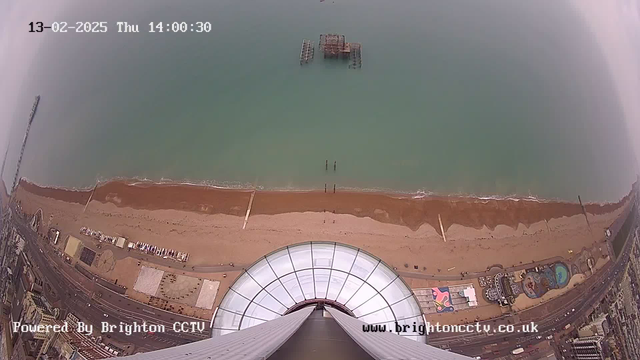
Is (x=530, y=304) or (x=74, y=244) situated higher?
(x=74, y=244)

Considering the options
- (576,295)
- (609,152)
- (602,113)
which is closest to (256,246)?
(576,295)

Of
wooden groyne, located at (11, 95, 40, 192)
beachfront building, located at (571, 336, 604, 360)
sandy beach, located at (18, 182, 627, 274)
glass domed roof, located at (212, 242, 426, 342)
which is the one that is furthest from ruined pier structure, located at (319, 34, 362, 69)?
beachfront building, located at (571, 336, 604, 360)

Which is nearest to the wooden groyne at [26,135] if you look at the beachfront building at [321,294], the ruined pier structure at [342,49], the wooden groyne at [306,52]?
the beachfront building at [321,294]

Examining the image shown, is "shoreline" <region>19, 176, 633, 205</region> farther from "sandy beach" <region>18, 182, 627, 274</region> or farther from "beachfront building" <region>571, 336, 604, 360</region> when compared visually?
"beachfront building" <region>571, 336, 604, 360</region>

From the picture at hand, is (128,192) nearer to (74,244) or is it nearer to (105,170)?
(105,170)

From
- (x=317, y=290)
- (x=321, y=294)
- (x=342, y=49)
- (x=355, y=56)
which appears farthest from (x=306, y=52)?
(x=321, y=294)
